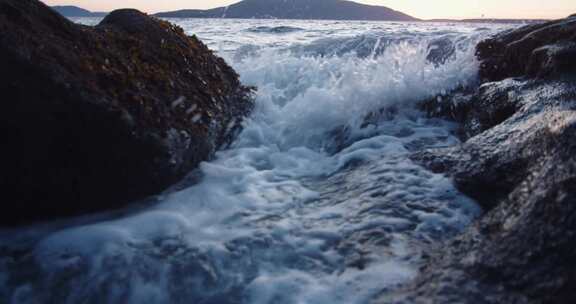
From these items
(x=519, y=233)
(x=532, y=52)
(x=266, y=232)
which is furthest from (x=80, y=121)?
(x=532, y=52)

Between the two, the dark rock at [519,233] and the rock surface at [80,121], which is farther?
the rock surface at [80,121]

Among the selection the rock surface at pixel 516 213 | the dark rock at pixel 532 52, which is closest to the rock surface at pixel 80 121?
the rock surface at pixel 516 213

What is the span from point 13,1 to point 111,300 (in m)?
2.08

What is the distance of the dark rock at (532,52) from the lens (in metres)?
3.90

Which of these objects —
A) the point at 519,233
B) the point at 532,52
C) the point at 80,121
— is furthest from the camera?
the point at 532,52

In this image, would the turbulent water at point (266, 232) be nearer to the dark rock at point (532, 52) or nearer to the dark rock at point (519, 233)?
the dark rock at point (519, 233)

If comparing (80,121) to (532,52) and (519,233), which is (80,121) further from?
(532,52)

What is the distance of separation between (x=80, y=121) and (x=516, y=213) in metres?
2.47

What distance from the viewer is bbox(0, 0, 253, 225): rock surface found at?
8.32ft

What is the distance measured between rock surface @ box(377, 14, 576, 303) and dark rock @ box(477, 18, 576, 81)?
446 millimetres

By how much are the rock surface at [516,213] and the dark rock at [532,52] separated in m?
0.45

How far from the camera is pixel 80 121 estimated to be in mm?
2670

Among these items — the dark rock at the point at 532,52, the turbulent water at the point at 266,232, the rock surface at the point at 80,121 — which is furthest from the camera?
the dark rock at the point at 532,52

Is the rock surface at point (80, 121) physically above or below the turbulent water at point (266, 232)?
above
